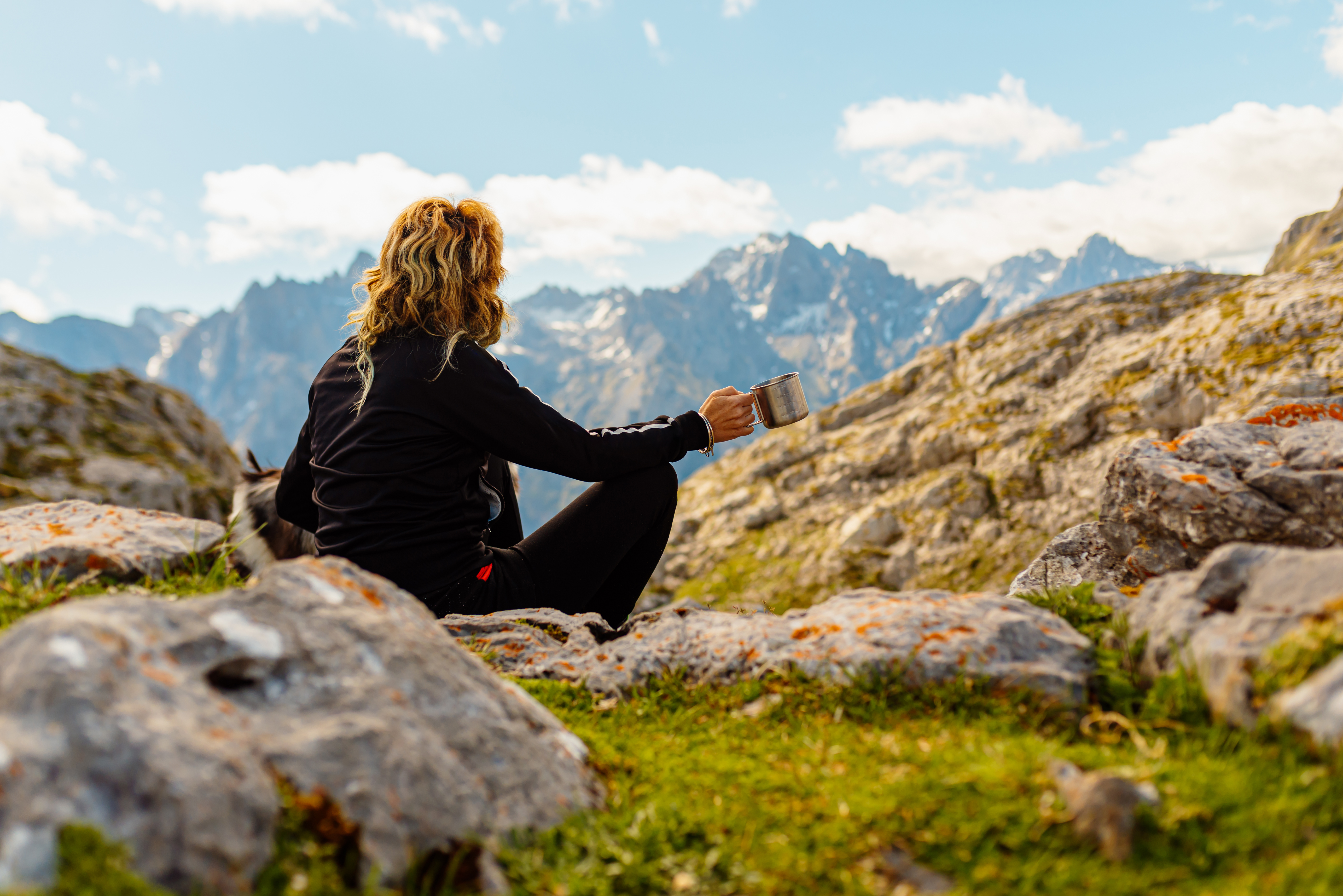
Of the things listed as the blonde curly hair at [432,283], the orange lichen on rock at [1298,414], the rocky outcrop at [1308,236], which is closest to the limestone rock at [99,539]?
the blonde curly hair at [432,283]

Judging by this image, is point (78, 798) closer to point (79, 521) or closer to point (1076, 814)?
point (1076, 814)

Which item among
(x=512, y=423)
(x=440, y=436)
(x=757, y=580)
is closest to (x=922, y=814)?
(x=512, y=423)

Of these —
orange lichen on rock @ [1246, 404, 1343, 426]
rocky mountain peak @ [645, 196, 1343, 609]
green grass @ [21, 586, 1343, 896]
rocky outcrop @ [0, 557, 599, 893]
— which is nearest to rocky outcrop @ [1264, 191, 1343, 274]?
rocky mountain peak @ [645, 196, 1343, 609]

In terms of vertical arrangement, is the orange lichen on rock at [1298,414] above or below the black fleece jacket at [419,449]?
below

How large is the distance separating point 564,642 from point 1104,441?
34.4m

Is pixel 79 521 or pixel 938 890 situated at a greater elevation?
pixel 79 521

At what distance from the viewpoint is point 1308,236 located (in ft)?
378

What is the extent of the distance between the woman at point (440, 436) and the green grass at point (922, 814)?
8.96 ft

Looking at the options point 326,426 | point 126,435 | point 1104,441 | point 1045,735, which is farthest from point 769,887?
point 1104,441

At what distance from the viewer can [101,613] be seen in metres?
3.22

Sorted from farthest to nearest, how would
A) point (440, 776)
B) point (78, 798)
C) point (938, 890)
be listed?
point (440, 776) < point (938, 890) < point (78, 798)

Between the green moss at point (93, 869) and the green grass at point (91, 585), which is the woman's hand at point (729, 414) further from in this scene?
the green moss at point (93, 869)

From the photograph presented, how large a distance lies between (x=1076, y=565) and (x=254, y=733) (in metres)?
8.24

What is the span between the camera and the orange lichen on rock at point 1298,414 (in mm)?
7543
